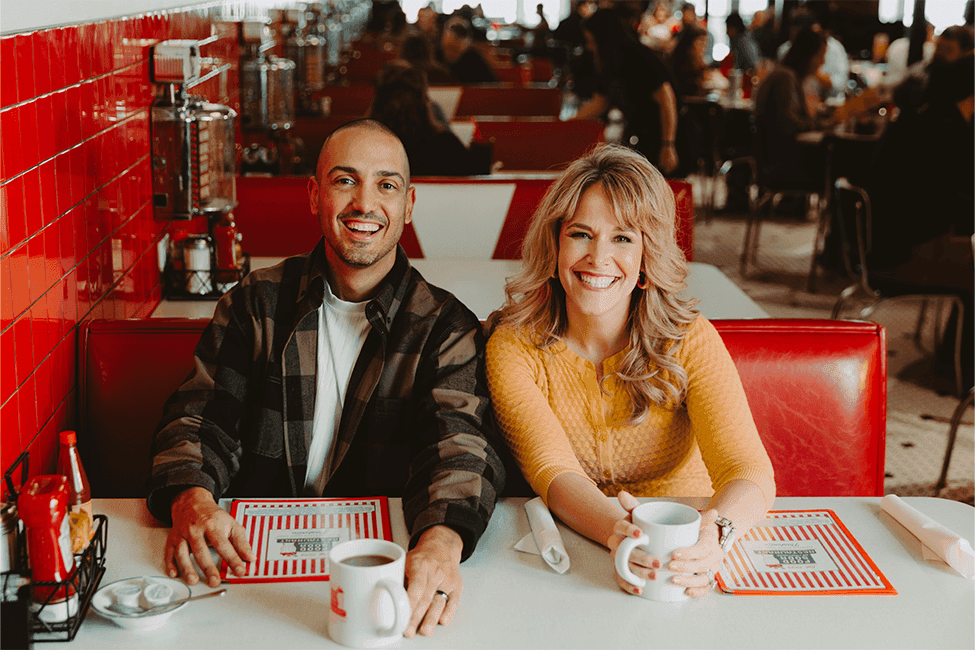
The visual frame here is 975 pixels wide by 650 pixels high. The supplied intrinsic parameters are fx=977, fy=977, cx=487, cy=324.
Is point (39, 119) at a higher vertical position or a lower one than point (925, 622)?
higher

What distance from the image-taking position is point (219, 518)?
1.33m

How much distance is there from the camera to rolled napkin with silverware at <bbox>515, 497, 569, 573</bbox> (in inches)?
51.6

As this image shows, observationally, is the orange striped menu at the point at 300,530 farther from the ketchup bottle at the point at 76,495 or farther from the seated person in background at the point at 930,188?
the seated person in background at the point at 930,188

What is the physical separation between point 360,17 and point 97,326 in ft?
39.4

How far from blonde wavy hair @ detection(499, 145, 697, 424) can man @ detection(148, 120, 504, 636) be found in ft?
0.41

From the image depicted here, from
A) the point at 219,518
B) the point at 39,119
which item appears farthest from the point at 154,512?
the point at 39,119

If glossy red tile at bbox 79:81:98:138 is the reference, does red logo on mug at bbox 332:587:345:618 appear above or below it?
below

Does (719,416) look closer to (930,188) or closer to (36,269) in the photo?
(36,269)

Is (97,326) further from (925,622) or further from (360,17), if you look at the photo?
(360,17)

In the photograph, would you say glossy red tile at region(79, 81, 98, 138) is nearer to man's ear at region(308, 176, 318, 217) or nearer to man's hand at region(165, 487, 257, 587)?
man's ear at region(308, 176, 318, 217)

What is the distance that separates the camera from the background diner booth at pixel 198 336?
3.83 feet

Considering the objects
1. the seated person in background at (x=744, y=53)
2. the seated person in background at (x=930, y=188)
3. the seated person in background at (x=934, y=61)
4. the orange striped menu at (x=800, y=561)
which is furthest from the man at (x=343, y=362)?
the seated person in background at (x=744, y=53)

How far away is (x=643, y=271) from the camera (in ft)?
5.62

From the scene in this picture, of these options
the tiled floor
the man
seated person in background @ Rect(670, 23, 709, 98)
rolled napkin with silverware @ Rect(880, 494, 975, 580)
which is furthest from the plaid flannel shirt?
seated person in background @ Rect(670, 23, 709, 98)
